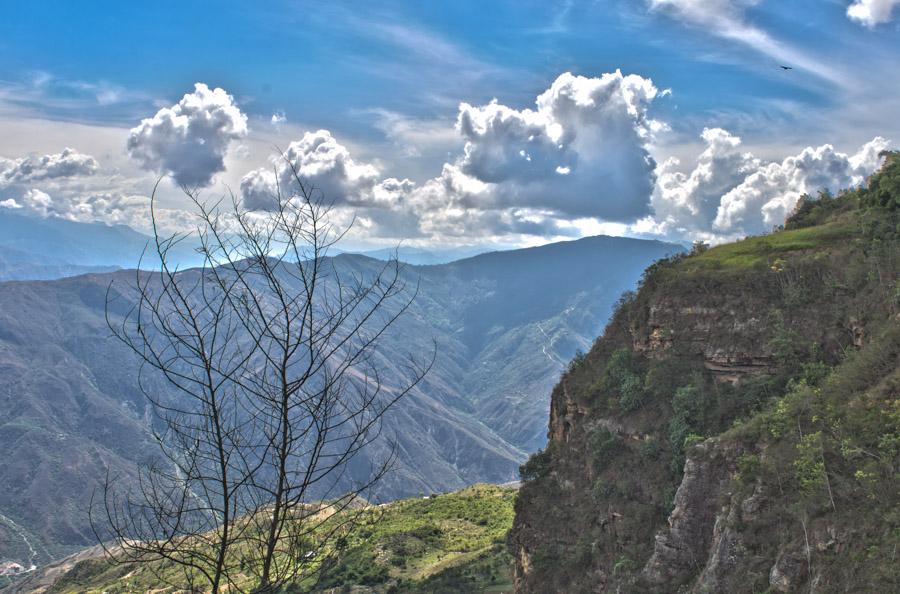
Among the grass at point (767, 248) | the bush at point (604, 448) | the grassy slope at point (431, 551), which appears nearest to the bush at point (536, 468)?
the bush at point (604, 448)

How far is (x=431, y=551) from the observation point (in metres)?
66.0

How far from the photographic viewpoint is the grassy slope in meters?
52.9

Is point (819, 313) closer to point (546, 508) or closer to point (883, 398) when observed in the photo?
point (883, 398)


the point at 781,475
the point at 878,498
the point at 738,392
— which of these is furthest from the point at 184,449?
the point at 738,392

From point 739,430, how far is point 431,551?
46.8 m

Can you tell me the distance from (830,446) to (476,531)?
58.1 metres

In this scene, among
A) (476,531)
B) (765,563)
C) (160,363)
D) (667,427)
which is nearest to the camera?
(160,363)

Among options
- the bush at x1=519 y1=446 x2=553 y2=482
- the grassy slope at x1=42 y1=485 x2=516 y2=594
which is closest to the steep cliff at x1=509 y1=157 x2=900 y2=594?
the bush at x1=519 y1=446 x2=553 y2=482

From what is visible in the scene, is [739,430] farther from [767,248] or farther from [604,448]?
[767,248]

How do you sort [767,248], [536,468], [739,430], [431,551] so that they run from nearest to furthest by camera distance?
[739,430], [767,248], [536,468], [431,551]

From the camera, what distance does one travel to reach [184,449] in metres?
7.70

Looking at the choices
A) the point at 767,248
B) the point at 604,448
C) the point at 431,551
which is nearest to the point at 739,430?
the point at 604,448

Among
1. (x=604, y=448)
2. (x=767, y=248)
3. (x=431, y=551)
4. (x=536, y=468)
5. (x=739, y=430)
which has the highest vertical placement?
(x=767, y=248)

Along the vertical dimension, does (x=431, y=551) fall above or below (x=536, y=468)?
below
